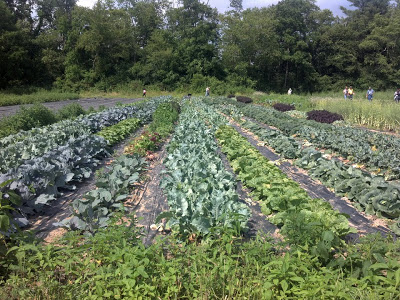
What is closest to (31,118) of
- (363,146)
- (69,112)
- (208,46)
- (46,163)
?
(69,112)

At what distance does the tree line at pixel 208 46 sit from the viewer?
42.0 m

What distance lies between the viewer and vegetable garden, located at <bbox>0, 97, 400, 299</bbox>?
7.80 ft

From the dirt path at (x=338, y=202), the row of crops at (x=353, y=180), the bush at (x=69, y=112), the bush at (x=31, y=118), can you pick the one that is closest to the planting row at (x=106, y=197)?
the dirt path at (x=338, y=202)

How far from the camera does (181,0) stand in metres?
50.8

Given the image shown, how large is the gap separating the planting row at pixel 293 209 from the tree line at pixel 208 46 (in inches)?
1486

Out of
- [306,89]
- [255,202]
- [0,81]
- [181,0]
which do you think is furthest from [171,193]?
[181,0]

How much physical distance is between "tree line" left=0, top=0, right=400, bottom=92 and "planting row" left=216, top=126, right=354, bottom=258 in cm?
3775

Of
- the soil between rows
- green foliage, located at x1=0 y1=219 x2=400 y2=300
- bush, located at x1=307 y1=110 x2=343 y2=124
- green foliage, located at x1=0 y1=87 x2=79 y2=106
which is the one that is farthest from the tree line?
green foliage, located at x1=0 y1=219 x2=400 y2=300

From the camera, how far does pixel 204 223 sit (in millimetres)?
3521

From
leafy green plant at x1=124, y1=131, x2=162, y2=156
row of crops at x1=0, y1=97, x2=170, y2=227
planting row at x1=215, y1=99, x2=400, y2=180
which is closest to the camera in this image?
row of crops at x1=0, y1=97, x2=170, y2=227

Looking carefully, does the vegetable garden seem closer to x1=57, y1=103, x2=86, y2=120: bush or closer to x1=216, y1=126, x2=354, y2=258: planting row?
x1=216, y1=126, x2=354, y2=258: planting row

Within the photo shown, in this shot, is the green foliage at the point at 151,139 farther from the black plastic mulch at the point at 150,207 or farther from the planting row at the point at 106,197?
the black plastic mulch at the point at 150,207

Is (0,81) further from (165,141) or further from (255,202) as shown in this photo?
(255,202)

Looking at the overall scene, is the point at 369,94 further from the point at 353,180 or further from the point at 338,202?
the point at 338,202
